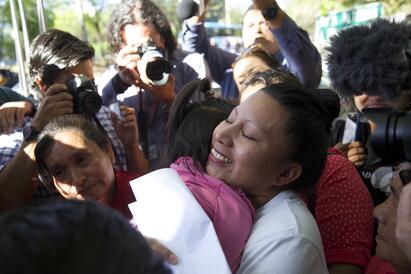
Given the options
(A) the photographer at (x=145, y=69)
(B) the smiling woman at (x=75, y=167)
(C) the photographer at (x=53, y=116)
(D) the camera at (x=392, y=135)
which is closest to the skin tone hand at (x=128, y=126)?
(C) the photographer at (x=53, y=116)

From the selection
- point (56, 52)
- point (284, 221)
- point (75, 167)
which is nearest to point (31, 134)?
point (75, 167)

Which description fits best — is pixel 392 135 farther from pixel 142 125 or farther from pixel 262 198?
pixel 142 125

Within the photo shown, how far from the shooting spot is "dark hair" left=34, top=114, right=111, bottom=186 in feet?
4.45

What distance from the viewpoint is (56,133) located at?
1357mm

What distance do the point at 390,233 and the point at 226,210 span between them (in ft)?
1.24

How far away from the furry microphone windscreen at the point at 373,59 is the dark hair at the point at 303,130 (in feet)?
1.78

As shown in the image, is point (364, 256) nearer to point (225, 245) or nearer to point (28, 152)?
point (225, 245)

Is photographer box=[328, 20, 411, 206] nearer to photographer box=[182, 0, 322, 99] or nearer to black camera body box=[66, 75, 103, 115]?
photographer box=[182, 0, 322, 99]

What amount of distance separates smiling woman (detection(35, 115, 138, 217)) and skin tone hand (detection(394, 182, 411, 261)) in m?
0.79

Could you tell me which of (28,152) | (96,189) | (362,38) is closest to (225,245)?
(96,189)

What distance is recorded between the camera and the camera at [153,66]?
5.90ft

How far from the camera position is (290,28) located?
6.44 feet

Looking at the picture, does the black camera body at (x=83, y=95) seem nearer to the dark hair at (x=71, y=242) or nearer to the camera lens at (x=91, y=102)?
the camera lens at (x=91, y=102)

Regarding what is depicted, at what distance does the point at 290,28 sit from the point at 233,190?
119 centimetres
